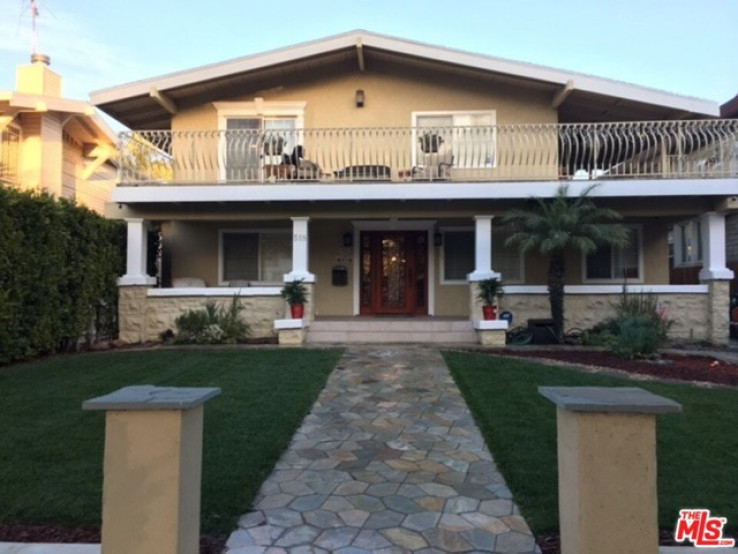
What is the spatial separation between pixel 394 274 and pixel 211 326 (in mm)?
4344

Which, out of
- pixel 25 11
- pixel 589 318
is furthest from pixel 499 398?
pixel 25 11

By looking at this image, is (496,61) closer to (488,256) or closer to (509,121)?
(509,121)

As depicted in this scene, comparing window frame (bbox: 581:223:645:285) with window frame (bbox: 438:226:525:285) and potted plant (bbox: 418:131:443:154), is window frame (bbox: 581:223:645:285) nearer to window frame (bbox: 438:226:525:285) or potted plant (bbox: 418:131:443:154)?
window frame (bbox: 438:226:525:285)

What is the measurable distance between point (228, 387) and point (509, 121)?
8691mm

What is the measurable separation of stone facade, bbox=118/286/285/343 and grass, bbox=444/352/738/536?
4.60 metres

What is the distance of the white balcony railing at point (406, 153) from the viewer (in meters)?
10.3

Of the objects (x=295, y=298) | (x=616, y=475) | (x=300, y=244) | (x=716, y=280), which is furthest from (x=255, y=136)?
(x=616, y=475)

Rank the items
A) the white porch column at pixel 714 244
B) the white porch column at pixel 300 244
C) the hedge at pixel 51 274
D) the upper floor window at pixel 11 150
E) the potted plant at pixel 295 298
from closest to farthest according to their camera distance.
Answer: the hedge at pixel 51 274 < the potted plant at pixel 295 298 < the white porch column at pixel 714 244 < the white porch column at pixel 300 244 < the upper floor window at pixel 11 150

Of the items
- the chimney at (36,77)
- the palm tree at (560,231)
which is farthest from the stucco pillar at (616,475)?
the chimney at (36,77)

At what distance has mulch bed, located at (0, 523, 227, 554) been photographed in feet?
9.20

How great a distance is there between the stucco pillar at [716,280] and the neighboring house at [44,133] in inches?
586

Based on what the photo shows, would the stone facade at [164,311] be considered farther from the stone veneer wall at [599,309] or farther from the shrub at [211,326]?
the stone veneer wall at [599,309]

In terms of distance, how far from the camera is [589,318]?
1020cm

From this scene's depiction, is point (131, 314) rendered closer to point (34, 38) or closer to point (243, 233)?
point (243, 233)
